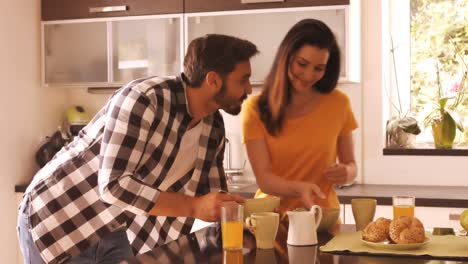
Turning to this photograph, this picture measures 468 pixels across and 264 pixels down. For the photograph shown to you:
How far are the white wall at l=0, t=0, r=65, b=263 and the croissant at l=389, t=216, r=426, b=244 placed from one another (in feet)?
8.21

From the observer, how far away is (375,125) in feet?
12.5

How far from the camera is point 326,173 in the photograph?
2.31 m

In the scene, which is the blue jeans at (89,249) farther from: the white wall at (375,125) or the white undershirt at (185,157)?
the white wall at (375,125)

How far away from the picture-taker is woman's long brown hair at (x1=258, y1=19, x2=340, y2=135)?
237 cm

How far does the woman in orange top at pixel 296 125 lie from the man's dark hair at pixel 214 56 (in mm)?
353

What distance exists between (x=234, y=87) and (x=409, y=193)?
5.46 ft

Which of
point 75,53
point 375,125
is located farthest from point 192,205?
point 75,53

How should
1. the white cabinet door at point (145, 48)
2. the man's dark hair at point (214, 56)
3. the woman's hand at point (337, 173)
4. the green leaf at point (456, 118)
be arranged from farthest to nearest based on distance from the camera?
the white cabinet door at point (145, 48), the green leaf at point (456, 118), the woman's hand at point (337, 173), the man's dark hair at point (214, 56)

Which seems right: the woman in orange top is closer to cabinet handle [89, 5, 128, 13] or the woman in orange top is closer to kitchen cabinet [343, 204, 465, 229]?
kitchen cabinet [343, 204, 465, 229]

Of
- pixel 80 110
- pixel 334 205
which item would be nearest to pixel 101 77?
pixel 80 110

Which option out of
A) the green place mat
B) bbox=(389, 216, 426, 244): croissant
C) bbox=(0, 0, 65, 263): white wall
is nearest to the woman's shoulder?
the green place mat

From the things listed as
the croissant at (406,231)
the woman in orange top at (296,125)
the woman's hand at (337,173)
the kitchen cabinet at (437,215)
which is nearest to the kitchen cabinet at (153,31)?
the kitchen cabinet at (437,215)

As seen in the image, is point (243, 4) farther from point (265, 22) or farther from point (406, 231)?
point (406, 231)

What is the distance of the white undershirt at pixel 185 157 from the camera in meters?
2.12
